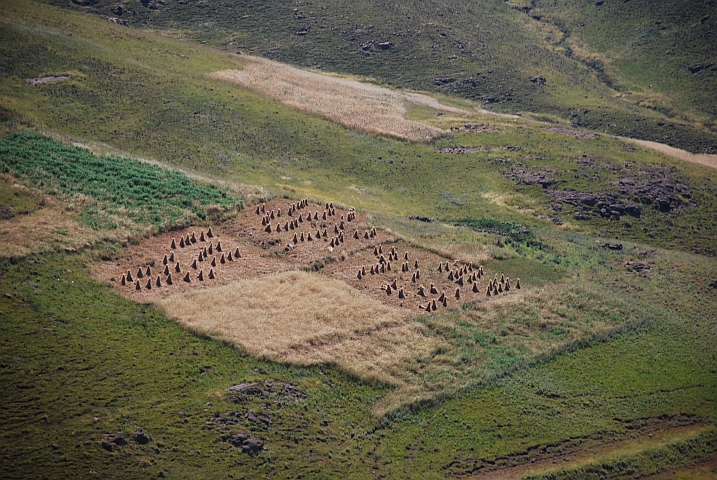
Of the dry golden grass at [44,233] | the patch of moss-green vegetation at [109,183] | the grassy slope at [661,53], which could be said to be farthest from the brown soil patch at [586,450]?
the grassy slope at [661,53]

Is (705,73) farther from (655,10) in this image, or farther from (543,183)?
(543,183)

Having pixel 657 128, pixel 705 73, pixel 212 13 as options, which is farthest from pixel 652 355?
pixel 212 13

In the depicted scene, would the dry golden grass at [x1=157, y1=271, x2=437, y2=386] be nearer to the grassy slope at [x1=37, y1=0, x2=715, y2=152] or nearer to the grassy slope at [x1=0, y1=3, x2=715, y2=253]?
the grassy slope at [x1=0, y1=3, x2=715, y2=253]

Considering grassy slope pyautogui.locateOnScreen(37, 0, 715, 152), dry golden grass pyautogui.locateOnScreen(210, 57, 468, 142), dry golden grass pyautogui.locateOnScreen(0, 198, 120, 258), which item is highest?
grassy slope pyautogui.locateOnScreen(37, 0, 715, 152)

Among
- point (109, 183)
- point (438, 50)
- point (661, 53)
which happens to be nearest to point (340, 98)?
point (438, 50)

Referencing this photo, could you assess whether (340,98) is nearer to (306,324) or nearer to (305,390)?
(306,324)

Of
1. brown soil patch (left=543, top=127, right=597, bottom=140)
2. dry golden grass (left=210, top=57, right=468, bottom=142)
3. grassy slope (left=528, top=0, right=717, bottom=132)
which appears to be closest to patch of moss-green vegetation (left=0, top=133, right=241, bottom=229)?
Result: dry golden grass (left=210, top=57, right=468, bottom=142)
